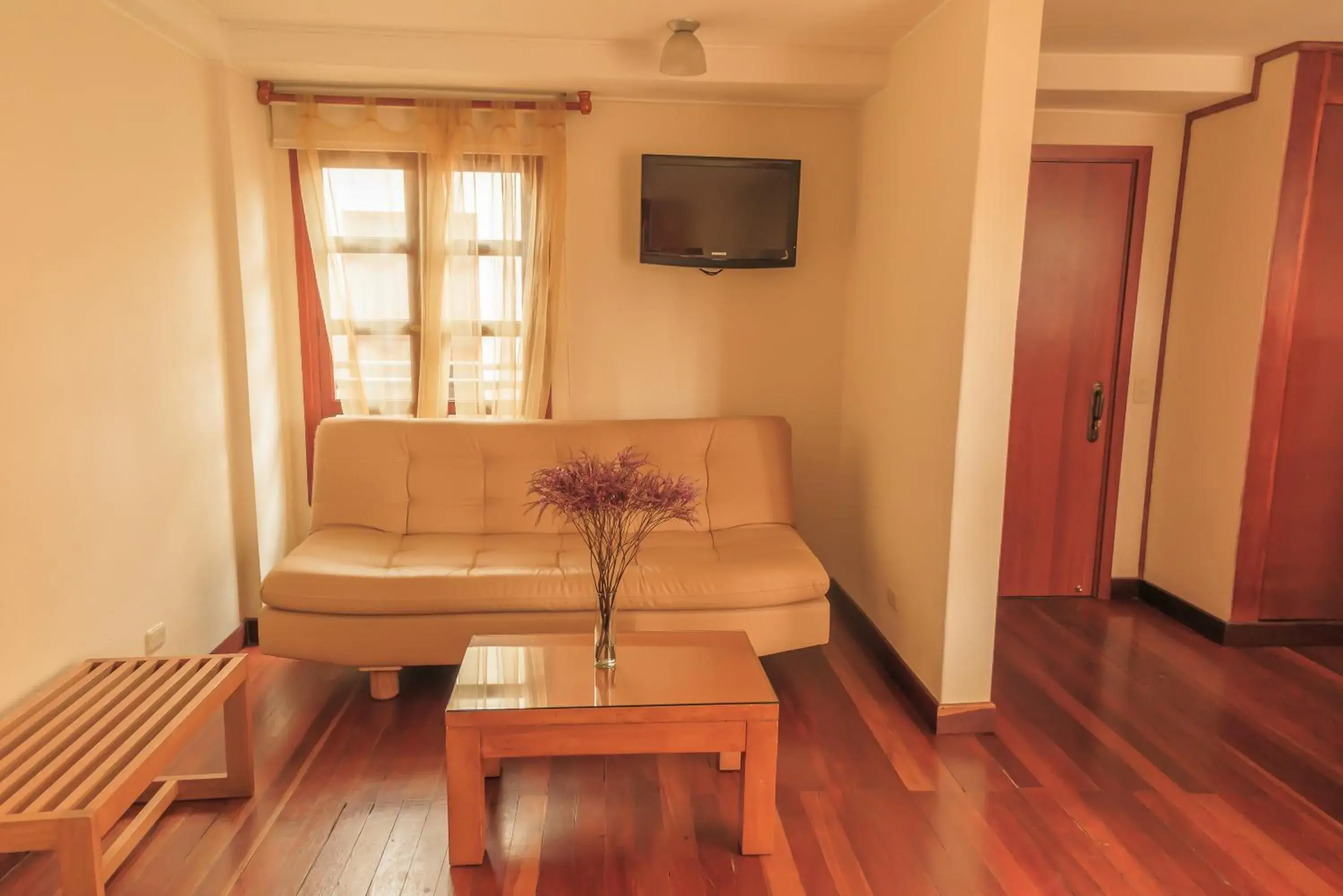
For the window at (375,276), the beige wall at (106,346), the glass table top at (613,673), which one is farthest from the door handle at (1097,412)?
the beige wall at (106,346)

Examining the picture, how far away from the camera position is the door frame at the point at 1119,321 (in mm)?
3973

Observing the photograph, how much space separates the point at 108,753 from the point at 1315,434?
450cm

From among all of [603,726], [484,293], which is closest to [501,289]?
[484,293]

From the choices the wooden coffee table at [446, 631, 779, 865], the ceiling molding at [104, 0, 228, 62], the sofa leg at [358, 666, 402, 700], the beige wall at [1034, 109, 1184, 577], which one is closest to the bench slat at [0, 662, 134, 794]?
the sofa leg at [358, 666, 402, 700]

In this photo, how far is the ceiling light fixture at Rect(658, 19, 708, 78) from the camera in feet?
10.2

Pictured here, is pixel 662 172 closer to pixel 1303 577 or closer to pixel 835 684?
pixel 835 684

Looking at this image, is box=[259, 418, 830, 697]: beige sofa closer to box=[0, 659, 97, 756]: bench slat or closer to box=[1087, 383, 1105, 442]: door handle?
box=[0, 659, 97, 756]: bench slat

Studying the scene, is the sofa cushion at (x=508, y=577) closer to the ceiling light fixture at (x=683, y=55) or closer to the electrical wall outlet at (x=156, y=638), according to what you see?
the electrical wall outlet at (x=156, y=638)

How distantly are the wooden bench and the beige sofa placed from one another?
543 mm

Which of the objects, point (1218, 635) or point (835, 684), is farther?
point (1218, 635)

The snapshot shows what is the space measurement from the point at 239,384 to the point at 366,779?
5.72 ft

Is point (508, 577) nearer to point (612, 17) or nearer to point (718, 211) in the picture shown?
point (718, 211)

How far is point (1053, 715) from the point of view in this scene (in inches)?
121

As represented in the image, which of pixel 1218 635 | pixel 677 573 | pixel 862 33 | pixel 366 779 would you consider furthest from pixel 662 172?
pixel 1218 635
